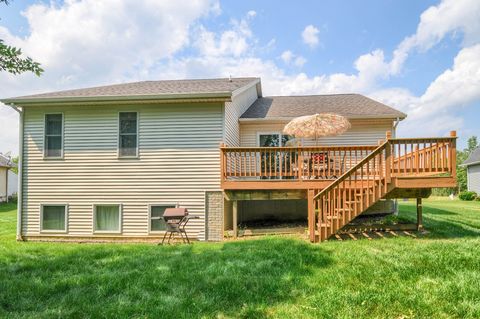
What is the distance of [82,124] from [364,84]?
15.2 meters

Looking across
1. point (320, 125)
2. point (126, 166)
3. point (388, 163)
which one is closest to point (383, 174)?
point (388, 163)

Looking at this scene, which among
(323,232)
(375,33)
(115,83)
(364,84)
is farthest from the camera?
(364,84)

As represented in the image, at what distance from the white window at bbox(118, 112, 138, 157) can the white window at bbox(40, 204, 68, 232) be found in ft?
8.79

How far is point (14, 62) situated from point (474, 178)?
109ft

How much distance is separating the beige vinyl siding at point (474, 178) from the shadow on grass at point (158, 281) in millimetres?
27400

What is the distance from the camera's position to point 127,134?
9.68m

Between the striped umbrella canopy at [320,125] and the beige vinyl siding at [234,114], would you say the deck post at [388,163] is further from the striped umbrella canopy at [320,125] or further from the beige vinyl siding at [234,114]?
the beige vinyl siding at [234,114]

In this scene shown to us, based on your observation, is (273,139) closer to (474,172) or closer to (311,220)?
(311,220)

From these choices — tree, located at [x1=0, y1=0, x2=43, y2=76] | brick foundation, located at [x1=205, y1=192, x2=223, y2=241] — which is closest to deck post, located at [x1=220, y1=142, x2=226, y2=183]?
brick foundation, located at [x1=205, y1=192, x2=223, y2=241]

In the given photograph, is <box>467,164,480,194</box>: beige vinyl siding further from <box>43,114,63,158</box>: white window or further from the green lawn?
<box>43,114,63,158</box>: white window

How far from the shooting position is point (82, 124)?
9789 millimetres

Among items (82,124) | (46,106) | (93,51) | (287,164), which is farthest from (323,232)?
(93,51)

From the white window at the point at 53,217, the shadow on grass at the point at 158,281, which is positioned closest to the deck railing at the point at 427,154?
the shadow on grass at the point at 158,281

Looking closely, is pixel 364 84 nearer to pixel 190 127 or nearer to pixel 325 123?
pixel 325 123
